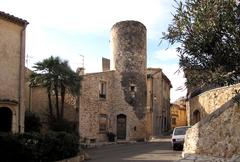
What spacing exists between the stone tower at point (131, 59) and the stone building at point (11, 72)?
16.6m

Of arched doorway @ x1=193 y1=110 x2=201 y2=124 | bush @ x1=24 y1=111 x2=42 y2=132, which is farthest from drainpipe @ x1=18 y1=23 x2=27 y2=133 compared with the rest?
arched doorway @ x1=193 y1=110 x2=201 y2=124

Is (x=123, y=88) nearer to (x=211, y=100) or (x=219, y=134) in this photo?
(x=211, y=100)

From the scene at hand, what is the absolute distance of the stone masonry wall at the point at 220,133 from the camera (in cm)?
1576

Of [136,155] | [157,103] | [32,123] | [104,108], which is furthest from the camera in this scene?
[157,103]

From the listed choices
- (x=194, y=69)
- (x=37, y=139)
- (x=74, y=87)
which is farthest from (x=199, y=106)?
(x=194, y=69)

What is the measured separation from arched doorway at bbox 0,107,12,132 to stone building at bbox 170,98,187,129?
44371mm

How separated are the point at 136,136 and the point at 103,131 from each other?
3.90 m

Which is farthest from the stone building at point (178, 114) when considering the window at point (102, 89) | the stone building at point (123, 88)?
the window at point (102, 89)

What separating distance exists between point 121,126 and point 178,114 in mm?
30093

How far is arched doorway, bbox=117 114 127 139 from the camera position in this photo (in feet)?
139

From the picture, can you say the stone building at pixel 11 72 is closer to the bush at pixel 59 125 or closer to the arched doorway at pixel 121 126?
the bush at pixel 59 125

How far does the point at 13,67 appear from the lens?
26.2m

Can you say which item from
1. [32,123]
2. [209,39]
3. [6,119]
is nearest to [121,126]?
[32,123]

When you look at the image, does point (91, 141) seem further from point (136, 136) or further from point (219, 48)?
point (219, 48)
